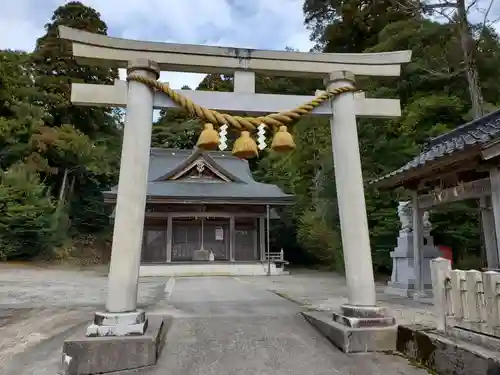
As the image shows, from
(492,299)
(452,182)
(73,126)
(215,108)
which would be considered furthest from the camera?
(73,126)

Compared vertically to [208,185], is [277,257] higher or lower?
lower

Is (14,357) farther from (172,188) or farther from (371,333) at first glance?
(172,188)

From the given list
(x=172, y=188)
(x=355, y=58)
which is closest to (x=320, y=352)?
(x=355, y=58)

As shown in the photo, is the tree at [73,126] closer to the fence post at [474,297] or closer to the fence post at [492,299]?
the fence post at [474,297]

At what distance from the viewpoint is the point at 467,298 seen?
10.8 ft

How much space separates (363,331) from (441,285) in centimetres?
88

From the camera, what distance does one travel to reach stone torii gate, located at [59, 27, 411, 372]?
378 centimetres

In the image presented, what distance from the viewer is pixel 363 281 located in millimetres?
4160

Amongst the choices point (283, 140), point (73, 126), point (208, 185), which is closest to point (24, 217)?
point (73, 126)

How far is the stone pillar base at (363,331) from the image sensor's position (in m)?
3.88

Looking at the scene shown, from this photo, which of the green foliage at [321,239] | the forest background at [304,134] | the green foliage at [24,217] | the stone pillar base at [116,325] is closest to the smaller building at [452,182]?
the forest background at [304,134]

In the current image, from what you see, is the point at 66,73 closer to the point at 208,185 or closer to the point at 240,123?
the point at 208,185

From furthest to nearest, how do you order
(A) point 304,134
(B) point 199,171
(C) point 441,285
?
(B) point 199,171 < (A) point 304,134 < (C) point 441,285

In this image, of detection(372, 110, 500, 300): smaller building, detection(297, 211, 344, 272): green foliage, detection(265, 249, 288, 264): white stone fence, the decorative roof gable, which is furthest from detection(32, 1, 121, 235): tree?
detection(372, 110, 500, 300): smaller building
